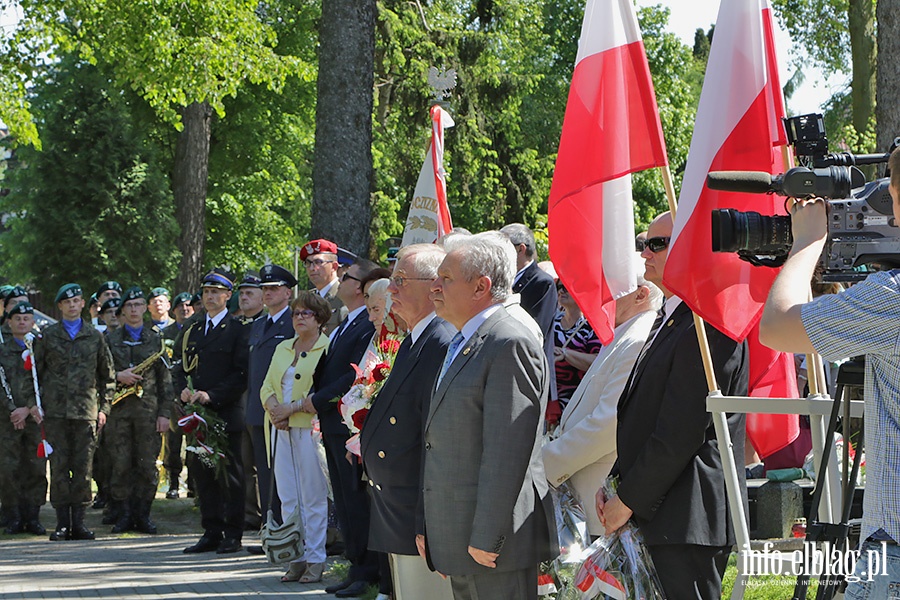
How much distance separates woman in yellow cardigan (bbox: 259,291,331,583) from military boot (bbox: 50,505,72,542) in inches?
153

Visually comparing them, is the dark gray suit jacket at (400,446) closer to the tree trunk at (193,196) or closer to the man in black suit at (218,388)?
the man in black suit at (218,388)

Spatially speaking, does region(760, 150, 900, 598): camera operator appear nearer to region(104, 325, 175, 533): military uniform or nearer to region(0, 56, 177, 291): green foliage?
region(104, 325, 175, 533): military uniform

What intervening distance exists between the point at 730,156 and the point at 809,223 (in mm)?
1426

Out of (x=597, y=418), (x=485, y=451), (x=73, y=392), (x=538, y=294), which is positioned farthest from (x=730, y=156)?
(x=73, y=392)

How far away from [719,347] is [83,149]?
26.8 meters

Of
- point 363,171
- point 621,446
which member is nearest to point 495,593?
point 621,446

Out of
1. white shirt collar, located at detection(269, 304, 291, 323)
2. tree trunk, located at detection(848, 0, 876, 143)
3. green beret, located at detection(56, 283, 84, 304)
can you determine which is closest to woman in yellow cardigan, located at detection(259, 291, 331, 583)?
white shirt collar, located at detection(269, 304, 291, 323)

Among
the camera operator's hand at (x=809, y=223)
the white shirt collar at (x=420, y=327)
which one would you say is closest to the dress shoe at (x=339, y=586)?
the white shirt collar at (x=420, y=327)

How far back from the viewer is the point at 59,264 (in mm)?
29312

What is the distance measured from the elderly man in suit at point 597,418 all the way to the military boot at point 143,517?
24.5ft

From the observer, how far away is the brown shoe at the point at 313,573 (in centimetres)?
865

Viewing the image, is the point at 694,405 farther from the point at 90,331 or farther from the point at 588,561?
the point at 90,331

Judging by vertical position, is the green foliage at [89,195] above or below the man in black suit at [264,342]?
above

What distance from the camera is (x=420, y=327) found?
5.77 meters
